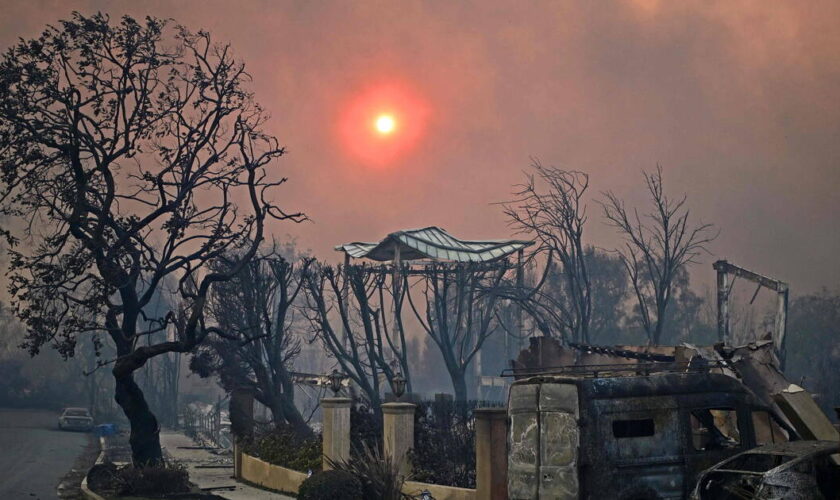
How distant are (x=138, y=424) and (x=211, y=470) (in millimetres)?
7651

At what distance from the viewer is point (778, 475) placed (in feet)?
33.6

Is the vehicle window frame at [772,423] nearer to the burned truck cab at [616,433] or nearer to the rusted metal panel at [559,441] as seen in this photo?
the burned truck cab at [616,433]

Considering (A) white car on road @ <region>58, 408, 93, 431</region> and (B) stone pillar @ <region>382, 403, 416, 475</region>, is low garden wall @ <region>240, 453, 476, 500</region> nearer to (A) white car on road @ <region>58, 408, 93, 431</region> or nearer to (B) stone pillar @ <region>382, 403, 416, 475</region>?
(B) stone pillar @ <region>382, 403, 416, 475</region>

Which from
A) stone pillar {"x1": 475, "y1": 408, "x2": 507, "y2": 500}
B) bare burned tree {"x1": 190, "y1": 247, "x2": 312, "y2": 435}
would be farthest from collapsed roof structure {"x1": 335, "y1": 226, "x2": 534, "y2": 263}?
stone pillar {"x1": 475, "y1": 408, "x2": 507, "y2": 500}

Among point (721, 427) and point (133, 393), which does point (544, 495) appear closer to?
point (721, 427)

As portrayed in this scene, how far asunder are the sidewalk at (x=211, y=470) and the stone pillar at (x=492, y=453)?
9593mm

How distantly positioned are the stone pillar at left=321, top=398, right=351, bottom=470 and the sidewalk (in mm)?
2097

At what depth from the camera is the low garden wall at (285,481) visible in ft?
57.1

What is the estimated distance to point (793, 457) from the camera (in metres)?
10.8

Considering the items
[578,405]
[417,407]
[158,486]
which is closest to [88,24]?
[158,486]

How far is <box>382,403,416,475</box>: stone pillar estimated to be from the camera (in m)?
19.6

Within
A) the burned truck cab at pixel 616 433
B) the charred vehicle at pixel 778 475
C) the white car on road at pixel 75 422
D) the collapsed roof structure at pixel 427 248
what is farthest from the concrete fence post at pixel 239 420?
the white car on road at pixel 75 422

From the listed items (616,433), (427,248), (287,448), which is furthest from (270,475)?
(427,248)

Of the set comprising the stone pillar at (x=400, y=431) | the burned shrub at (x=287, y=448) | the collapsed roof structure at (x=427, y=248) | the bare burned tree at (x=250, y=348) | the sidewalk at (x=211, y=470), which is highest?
the collapsed roof structure at (x=427, y=248)
